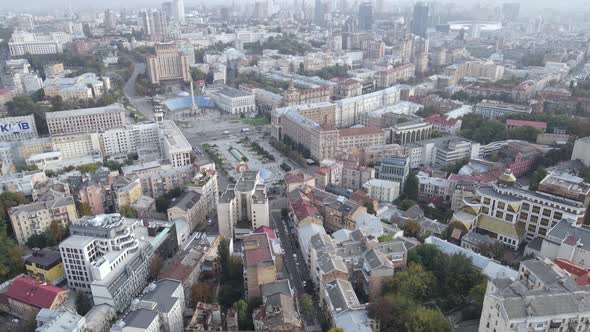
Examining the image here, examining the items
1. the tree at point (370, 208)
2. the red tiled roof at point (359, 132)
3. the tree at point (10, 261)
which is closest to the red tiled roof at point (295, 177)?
the tree at point (370, 208)

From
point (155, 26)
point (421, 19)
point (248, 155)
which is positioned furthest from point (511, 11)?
point (248, 155)

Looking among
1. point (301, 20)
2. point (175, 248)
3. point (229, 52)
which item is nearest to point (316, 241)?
point (175, 248)

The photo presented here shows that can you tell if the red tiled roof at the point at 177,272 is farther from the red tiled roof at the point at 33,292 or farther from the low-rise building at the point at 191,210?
the low-rise building at the point at 191,210

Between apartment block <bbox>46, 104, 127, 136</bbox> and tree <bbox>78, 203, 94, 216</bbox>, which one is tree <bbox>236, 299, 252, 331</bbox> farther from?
apartment block <bbox>46, 104, 127, 136</bbox>

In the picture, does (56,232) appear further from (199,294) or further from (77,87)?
(77,87)

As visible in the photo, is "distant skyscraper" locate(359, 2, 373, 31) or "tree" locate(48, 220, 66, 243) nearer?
"tree" locate(48, 220, 66, 243)

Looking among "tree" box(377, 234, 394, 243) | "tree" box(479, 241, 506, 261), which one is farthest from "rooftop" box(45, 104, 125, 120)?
"tree" box(479, 241, 506, 261)
